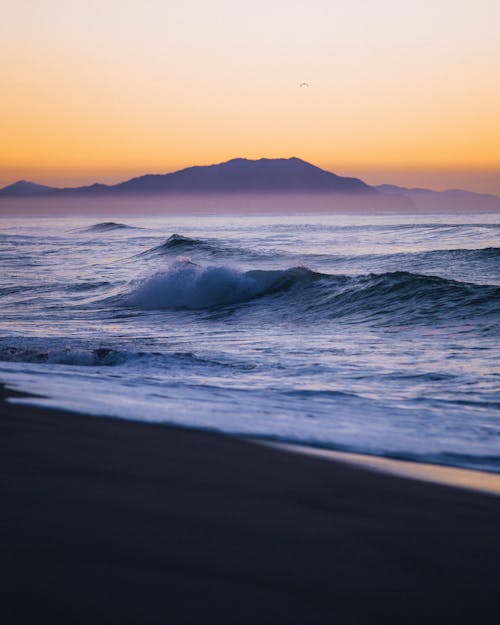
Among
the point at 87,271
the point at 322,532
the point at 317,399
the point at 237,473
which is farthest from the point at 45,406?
the point at 87,271

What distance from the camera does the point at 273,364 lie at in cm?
591

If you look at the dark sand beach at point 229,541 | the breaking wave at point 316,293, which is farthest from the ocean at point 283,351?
the dark sand beach at point 229,541

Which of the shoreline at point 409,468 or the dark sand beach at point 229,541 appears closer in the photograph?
the dark sand beach at point 229,541

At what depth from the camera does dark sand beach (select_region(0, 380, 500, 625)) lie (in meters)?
1.54

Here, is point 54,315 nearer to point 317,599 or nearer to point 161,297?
point 161,297

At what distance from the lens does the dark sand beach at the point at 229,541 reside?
154 centimetres

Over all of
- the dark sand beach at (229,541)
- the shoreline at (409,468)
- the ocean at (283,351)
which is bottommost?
the ocean at (283,351)

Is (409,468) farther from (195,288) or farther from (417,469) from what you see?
(195,288)

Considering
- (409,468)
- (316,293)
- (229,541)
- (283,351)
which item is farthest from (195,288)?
(229,541)

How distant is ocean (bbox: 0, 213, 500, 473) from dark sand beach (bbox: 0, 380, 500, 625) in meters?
0.69

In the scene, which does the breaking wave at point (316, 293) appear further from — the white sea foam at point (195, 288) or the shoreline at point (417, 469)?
the shoreline at point (417, 469)

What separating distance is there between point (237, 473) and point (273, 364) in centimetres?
334

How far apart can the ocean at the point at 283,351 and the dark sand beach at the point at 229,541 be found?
2.25 ft

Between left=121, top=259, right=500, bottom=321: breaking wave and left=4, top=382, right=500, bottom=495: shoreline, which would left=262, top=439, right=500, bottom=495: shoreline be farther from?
left=121, top=259, right=500, bottom=321: breaking wave
